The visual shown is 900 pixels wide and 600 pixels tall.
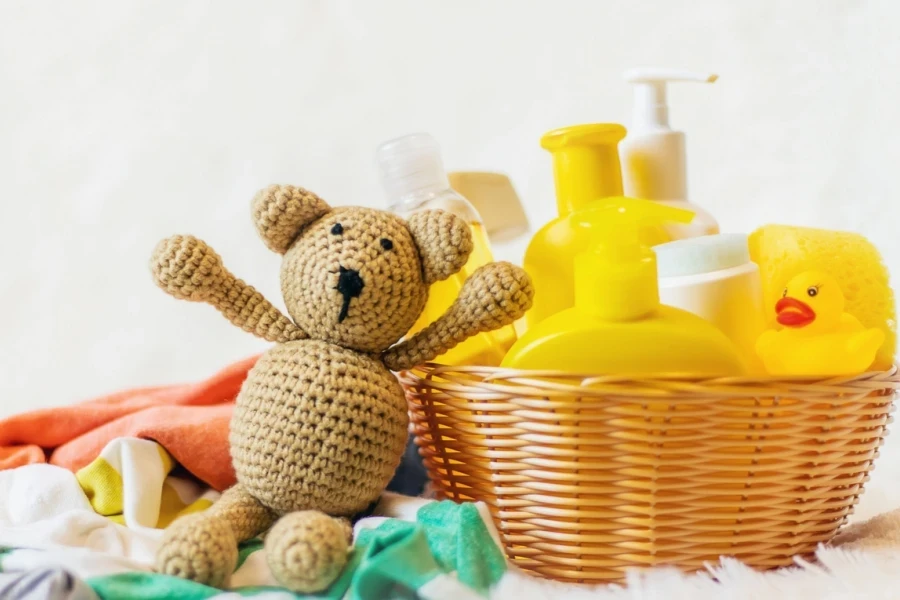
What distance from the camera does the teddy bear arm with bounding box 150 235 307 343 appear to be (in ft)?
1.41

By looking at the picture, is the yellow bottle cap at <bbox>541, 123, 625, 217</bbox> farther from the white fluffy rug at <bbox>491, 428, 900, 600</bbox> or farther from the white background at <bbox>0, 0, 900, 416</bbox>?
the white background at <bbox>0, 0, 900, 416</bbox>

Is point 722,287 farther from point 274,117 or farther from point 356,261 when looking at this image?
point 274,117

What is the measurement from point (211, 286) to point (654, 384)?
0.75ft

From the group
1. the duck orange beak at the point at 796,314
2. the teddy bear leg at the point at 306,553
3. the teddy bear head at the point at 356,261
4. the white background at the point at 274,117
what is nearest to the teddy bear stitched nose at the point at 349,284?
the teddy bear head at the point at 356,261

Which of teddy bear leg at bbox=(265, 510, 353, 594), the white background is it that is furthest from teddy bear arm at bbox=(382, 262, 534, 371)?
the white background

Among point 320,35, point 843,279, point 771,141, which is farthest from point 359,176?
point 843,279

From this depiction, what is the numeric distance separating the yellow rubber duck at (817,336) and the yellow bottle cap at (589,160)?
13cm

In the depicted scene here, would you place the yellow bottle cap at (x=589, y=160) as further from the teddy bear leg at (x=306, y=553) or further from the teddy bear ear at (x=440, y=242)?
the teddy bear leg at (x=306, y=553)

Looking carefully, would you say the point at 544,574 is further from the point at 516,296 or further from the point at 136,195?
the point at 136,195

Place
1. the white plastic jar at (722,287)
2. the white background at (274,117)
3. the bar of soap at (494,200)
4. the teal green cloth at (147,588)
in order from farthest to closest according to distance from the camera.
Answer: the white background at (274,117) → the bar of soap at (494,200) → the white plastic jar at (722,287) → the teal green cloth at (147,588)

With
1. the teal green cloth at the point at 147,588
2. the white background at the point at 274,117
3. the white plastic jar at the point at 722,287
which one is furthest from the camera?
the white background at the point at 274,117

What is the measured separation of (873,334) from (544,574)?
0.68ft

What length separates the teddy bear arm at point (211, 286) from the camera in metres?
0.43

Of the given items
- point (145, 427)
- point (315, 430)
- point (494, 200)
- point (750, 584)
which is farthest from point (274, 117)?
point (750, 584)
